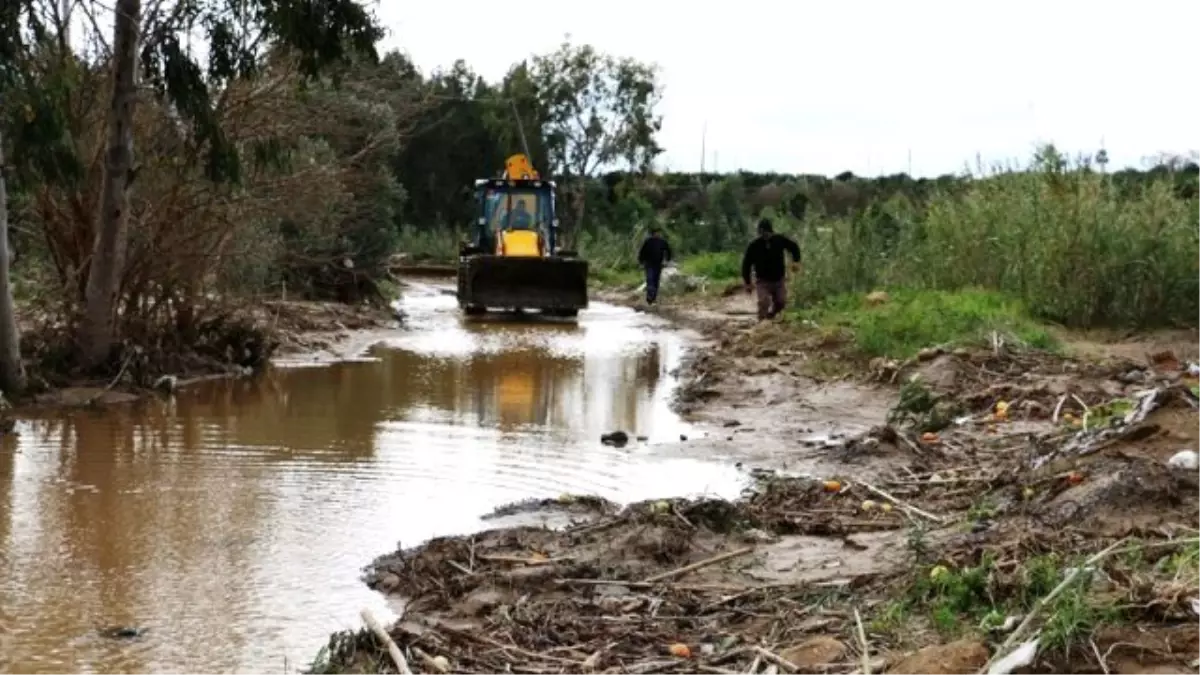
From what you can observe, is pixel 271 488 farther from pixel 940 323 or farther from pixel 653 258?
pixel 653 258

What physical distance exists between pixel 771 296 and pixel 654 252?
7861 mm

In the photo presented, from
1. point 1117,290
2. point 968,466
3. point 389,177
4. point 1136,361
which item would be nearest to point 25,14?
point 968,466

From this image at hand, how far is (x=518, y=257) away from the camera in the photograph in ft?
79.4

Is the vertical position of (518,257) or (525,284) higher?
(518,257)

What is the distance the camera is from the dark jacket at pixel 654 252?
2816 cm

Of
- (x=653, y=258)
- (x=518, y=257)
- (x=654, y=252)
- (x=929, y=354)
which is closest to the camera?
(x=929, y=354)

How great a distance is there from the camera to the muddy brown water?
6059 millimetres

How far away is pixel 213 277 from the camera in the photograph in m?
15.5

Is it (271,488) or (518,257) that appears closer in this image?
(271,488)

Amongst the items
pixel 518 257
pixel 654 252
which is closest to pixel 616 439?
pixel 518 257

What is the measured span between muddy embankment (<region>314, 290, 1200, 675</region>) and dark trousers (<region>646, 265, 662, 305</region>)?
1875cm

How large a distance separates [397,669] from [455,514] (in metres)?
3.31

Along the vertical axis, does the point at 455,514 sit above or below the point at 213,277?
below

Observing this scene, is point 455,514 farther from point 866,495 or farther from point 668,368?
point 668,368
